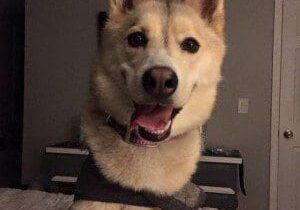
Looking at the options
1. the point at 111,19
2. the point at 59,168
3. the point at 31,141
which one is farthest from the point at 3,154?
the point at 111,19

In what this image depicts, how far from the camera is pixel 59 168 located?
2734 mm

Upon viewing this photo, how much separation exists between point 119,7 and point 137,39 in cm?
16

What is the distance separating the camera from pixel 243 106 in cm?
303

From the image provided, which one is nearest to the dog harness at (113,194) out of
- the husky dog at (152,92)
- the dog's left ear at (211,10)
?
the husky dog at (152,92)

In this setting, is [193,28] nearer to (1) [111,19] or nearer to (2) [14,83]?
(1) [111,19]

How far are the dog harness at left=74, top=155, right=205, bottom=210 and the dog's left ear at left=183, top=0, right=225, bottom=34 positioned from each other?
0.59 meters

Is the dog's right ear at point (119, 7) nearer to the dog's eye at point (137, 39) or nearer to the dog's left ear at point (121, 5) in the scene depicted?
the dog's left ear at point (121, 5)

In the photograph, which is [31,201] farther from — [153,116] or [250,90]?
[250,90]

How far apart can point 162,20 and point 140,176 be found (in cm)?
48

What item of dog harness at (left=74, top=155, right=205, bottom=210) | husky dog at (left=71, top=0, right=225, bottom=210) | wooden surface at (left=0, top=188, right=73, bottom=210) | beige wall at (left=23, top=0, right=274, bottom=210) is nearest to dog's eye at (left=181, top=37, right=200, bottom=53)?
husky dog at (left=71, top=0, right=225, bottom=210)

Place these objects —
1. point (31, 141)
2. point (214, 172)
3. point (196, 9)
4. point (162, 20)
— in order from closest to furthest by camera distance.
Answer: point (162, 20) < point (196, 9) < point (214, 172) < point (31, 141)

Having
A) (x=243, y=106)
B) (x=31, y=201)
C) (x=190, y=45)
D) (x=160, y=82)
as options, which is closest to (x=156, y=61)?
(x=160, y=82)

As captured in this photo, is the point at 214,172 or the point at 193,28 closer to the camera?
the point at 193,28

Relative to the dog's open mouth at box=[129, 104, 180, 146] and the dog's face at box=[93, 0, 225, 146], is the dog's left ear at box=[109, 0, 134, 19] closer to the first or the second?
the dog's face at box=[93, 0, 225, 146]
